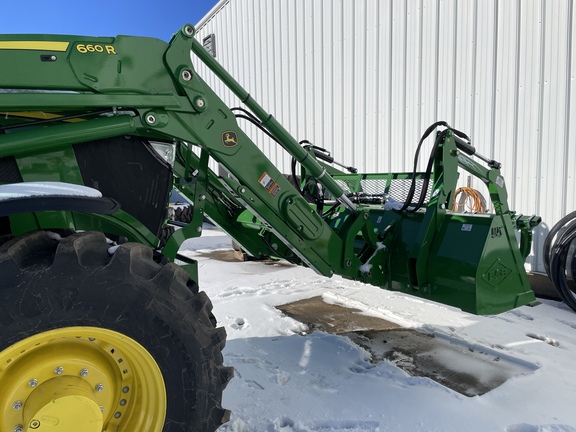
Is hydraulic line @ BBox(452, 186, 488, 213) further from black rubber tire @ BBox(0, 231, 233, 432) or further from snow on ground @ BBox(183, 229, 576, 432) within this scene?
black rubber tire @ BBox(0, 231, 233, 432)

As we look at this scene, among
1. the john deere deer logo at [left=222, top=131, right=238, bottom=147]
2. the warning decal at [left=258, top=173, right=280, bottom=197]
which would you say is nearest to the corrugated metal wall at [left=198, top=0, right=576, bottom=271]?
the warning decal at [left=258, top=173, right=280, bottom=197]

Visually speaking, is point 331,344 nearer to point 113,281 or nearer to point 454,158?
point 454,158

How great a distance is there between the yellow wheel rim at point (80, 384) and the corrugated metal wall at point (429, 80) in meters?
5.20

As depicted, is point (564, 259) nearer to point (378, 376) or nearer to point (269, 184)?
point (378, 376)

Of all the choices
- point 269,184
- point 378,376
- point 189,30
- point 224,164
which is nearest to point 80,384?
point 224,164

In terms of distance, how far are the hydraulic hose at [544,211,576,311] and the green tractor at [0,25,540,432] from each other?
182 centimetres

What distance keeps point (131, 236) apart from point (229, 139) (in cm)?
76

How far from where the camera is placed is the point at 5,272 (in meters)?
1.43

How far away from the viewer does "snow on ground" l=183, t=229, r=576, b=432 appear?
97.3 inches

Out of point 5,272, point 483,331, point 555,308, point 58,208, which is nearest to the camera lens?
point 5,272

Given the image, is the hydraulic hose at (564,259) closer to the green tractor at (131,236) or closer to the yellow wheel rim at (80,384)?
the green tractor at (131,236)

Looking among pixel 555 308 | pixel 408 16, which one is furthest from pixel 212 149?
pixel 408 16

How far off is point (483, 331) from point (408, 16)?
478 centimetres

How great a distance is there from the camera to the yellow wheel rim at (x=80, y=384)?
5.04ft
